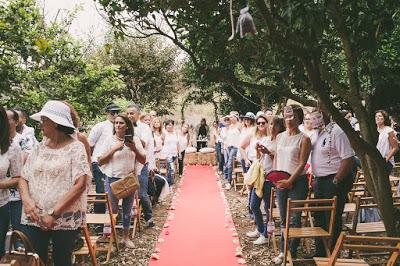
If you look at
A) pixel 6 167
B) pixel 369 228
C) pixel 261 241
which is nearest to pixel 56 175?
pixel 6 167

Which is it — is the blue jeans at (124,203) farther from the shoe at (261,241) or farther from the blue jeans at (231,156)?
the blue jeans at (231,156)

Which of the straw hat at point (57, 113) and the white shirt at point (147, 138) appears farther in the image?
the white shirt at point (147, 138)

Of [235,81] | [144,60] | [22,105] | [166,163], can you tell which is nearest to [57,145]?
[235,81]

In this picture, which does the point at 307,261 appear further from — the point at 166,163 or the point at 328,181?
the point at 166,163

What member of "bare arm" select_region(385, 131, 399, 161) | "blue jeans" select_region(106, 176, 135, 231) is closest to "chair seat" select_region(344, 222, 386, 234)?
"bare arm" select_region(385, 131, 399, 161)

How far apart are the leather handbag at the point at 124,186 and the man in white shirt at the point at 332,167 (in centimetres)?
249

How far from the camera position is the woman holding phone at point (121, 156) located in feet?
20.4

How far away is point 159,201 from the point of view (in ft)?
33.2

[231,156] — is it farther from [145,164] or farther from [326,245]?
[326,245]

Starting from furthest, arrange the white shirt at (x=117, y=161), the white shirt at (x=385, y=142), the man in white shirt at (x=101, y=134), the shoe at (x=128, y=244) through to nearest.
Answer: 1. the white shirt at (x=385, y=142)
2. the man in white shirt at (x=101, y=134)
3. the shoe at (x=128, y=244)
4. the white shirt at (x=117, y=161)

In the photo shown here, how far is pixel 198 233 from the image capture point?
7598mm

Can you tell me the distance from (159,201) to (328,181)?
5330 mm

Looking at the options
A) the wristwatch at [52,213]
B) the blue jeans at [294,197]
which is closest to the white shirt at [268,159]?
the blue jeans at [294,197]

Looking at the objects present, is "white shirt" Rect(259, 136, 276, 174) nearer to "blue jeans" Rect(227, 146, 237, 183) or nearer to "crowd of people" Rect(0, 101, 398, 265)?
"crowd of people" Rect(0, 101, 398, 265)
